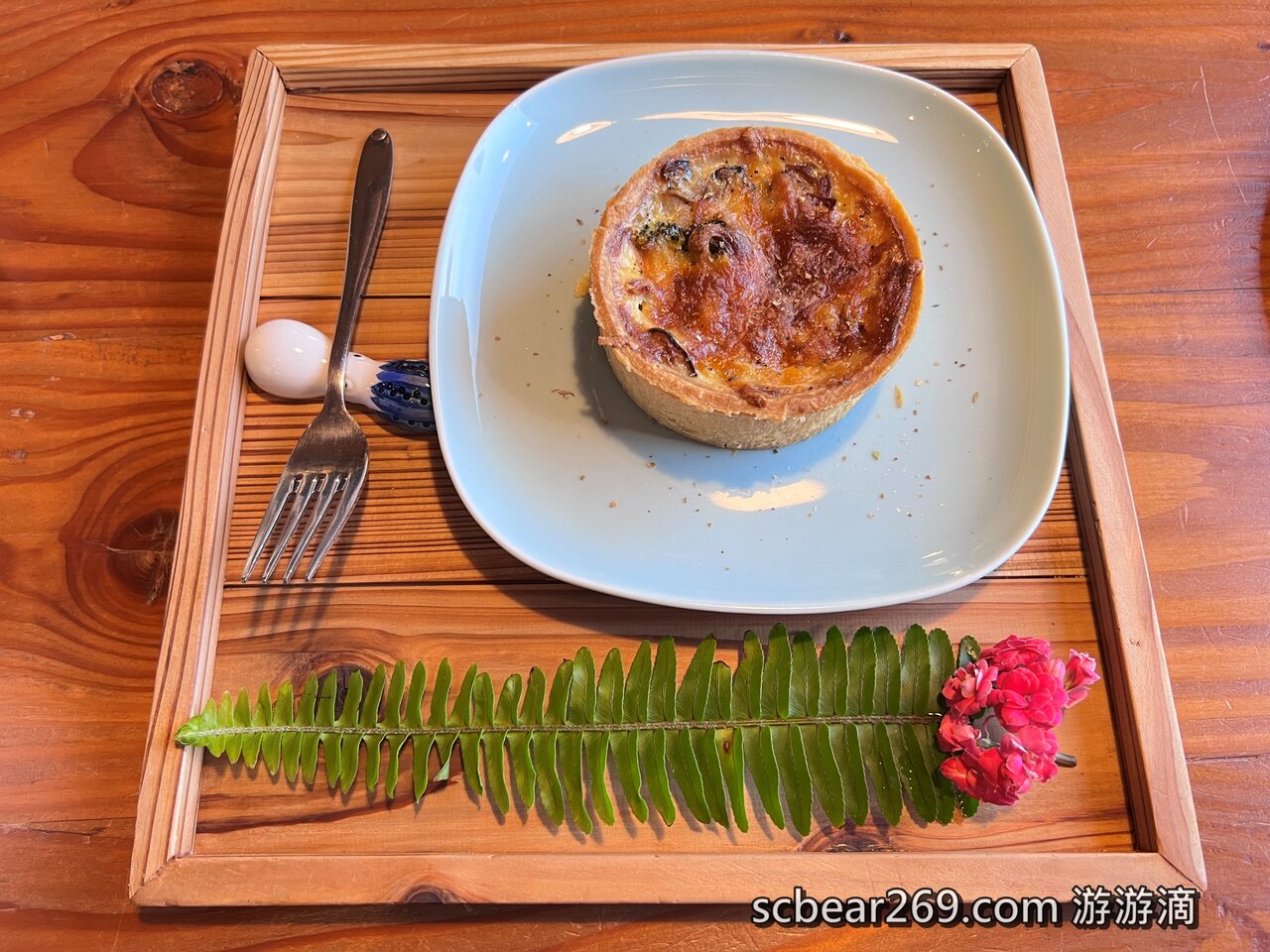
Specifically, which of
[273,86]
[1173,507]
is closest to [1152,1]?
[1173,507]

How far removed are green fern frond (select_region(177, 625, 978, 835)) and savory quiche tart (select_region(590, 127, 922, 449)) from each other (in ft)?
1.52

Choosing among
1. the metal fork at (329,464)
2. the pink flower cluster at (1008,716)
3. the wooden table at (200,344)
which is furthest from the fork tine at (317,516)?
the pink flower cluster at (1008,716)

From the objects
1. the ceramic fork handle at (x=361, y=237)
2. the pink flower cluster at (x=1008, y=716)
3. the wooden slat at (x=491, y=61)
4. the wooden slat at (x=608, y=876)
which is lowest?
the wooden slat at (x=608, y=876)

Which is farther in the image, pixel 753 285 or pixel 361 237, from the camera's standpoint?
pixel 361 237

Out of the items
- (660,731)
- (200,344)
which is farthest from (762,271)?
(200,344)

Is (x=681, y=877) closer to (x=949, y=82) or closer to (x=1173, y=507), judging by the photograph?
(x=1173, y=507)

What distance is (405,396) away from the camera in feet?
5.85

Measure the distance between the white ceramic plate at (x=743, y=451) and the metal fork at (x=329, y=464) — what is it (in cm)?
22

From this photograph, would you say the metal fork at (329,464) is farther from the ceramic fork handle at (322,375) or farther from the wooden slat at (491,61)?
the wooden slat at (491,61)

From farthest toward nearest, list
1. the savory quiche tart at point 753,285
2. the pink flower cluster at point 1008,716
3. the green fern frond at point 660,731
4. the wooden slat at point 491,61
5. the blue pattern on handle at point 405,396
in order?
the wooden slat at point 491,61, the blue pattern on handle at point 405,396, the savory quiche tart at point 753,285, the green fern frond at point 660,731, the pink flower cluster at point 1008,716

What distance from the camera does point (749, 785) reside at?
62.5 inches

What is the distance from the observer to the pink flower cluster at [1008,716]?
55.1 inches

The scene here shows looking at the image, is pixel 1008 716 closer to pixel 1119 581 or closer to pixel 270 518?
pixel 1119 581

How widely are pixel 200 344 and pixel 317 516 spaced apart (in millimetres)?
649
